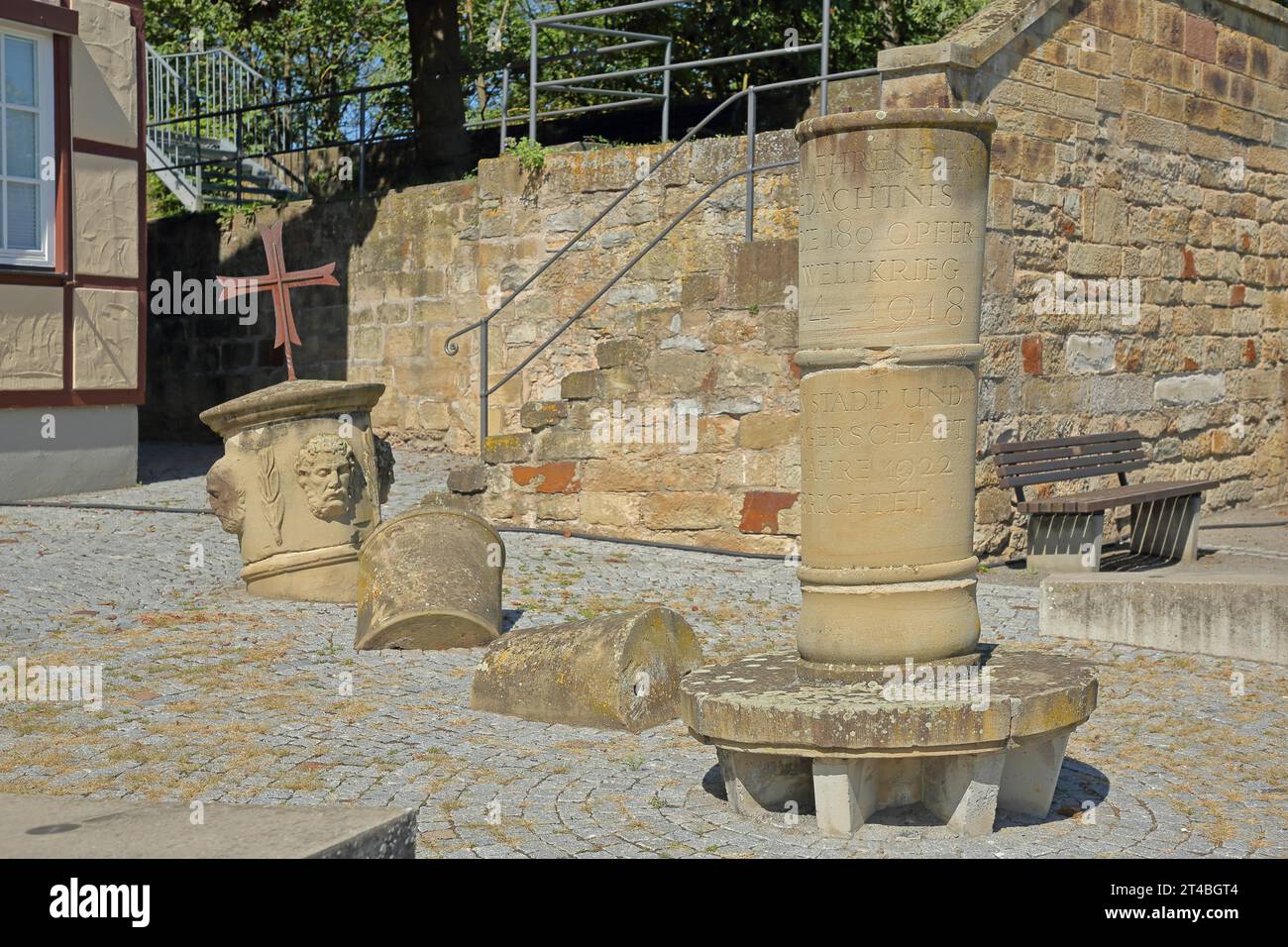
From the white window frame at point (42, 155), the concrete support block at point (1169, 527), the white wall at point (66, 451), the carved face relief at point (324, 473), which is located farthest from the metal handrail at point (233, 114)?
the carved face relief at point (324, 473)

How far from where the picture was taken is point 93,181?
13.2m

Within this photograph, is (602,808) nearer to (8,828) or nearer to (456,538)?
(8,828)

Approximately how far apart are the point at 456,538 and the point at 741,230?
4.19m

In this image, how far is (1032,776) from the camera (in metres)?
5.17

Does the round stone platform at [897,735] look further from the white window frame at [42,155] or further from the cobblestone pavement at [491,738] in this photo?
the white window frame at [42,155]

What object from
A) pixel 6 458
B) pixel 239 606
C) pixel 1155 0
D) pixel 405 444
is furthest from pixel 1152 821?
pixel 405 444

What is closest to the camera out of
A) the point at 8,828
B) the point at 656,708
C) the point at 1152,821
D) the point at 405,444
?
the point at 8,828

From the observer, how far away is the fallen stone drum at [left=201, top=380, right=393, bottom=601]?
28.6 feet

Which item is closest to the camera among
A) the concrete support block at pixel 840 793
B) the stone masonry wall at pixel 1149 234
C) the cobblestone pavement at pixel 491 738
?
the concrete support block at pixel 840 793

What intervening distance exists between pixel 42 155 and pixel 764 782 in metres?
9.99
